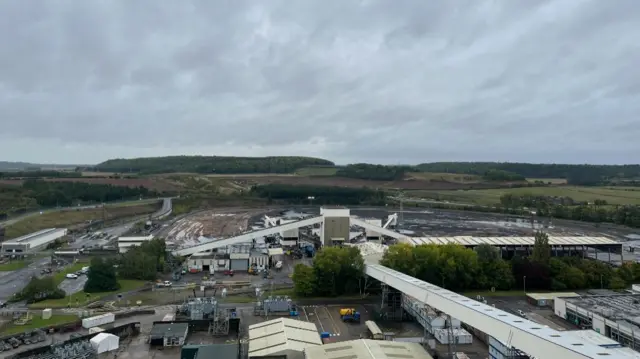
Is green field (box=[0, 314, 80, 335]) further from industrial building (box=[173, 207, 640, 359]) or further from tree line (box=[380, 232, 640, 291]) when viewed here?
tree line (box=[380, 232, 640, 291])

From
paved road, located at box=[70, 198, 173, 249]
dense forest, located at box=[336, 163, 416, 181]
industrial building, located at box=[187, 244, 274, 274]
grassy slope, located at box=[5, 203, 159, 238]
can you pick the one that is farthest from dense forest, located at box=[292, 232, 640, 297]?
dense forest, located at box=[336, 163, 416, 181]

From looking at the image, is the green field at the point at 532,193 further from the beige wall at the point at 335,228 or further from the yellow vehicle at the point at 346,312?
the yellow vehicle at the point at 346,312

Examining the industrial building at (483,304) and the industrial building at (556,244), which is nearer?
the industrial building at (483,304)

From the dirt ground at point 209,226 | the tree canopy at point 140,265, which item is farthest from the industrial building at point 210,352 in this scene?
the dirt ground at point 209,226

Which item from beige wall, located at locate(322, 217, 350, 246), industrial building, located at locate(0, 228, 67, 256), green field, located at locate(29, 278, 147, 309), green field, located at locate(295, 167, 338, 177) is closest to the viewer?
green field, located at locate(29, 278, 147, 309)

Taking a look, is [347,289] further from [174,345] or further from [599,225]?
[599,225]

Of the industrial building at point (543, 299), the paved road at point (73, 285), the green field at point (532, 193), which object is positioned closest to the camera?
the industrial building at point (543, 299)
